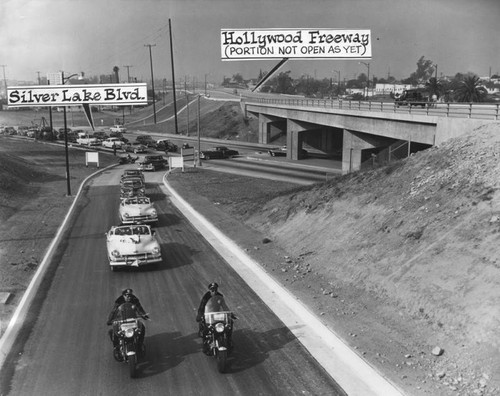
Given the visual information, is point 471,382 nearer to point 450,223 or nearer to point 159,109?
point 450,223

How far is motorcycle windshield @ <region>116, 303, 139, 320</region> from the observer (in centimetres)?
1040

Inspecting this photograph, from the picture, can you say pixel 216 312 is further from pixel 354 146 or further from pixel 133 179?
pixel 354 146

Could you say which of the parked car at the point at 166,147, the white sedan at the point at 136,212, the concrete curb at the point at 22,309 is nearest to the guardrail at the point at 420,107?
the white sedan at the point at 136,212

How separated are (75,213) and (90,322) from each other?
1919 centimetres

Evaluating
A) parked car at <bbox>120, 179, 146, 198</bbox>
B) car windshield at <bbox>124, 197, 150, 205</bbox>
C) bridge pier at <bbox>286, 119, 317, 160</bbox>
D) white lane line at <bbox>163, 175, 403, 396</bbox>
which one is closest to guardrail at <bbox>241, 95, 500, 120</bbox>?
bridge pier at <bbox>286, 119, 317, 160</bbox>

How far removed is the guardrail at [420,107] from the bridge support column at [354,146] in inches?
110

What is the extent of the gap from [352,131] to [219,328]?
41477 mm

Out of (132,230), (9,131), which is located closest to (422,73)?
(9,131)

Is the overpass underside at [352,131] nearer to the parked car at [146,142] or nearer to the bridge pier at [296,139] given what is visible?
the bridge pier at [296,139]

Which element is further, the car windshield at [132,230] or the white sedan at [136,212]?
the white sedan at [136,212]

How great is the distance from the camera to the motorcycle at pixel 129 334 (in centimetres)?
1011

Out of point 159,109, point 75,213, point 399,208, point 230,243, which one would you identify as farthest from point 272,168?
point 159,109

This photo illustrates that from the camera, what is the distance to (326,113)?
55.8 metres

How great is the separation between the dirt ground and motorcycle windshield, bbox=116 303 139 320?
4.48 meters
